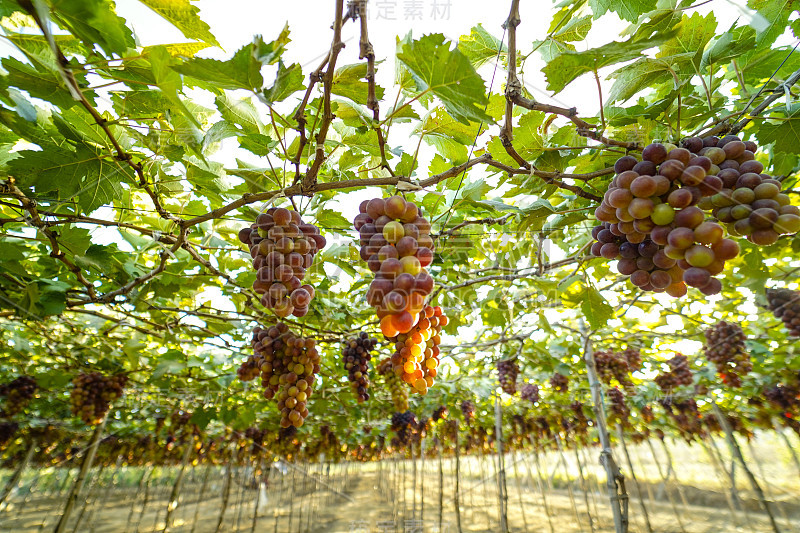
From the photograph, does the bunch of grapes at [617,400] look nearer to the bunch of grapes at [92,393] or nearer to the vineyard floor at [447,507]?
the vineyard floor at [447,507]

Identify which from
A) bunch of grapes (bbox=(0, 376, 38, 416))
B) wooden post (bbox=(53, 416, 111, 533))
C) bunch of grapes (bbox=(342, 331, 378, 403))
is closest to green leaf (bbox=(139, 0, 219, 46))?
bunch of grapes (bbox=(342, 331, 378, 403))

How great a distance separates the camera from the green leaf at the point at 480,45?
5.49ft

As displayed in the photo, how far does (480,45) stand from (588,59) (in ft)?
1.82

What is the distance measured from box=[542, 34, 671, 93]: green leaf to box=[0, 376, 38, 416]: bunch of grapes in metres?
8.51

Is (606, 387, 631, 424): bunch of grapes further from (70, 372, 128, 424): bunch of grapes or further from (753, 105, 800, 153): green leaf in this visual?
(70, 372, 128, 424): bunch of grapes

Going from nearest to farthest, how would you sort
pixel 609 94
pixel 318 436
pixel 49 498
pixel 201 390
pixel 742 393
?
pixel 609 94 → pixel 201 390 → pixel 742 393 → pixel 318 436 → pixel 49 498

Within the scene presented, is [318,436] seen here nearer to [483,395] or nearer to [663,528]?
[483,395]

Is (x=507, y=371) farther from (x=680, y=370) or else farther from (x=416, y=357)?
(x=416, y=357)

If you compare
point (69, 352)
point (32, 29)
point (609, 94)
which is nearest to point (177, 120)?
point (32, 29)

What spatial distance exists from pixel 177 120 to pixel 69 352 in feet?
17.5

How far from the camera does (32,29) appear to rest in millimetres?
1380

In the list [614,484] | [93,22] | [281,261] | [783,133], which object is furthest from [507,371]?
[93,22]

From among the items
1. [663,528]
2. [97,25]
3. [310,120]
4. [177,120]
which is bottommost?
[663,528]

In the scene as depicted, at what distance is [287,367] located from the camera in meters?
2.56
